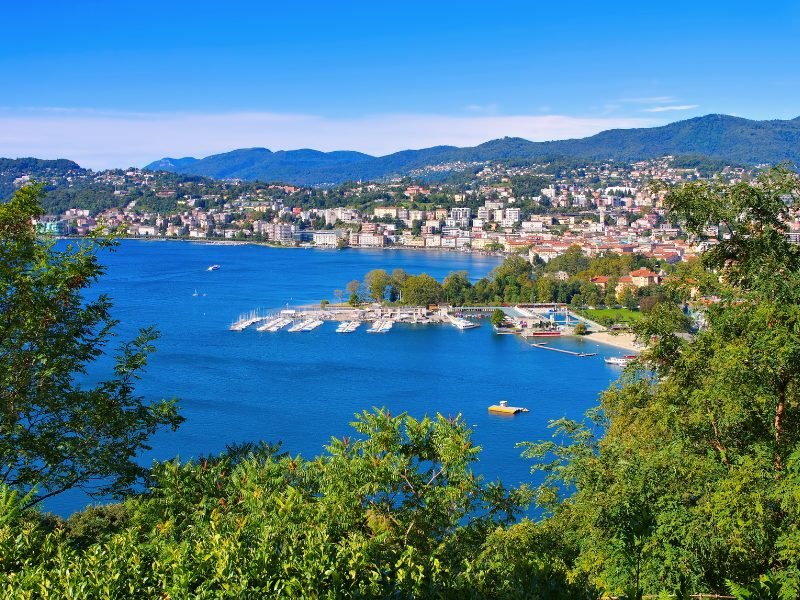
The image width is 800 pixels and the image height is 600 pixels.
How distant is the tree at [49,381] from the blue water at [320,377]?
2.65m

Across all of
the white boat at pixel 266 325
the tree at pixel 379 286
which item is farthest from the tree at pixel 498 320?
the white boat at pixel 266 325

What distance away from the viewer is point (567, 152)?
9288cm

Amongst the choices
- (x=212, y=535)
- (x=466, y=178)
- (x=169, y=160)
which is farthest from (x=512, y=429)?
(x=169, y=160)

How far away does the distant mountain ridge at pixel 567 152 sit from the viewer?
270 feet

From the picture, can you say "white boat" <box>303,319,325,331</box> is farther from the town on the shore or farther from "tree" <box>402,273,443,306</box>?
the town on the shore

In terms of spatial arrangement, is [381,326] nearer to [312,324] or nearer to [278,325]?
[312,324]

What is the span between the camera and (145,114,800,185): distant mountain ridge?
8231cm

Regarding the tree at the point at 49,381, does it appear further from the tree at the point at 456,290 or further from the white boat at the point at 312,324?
the tree at the point at 456,290

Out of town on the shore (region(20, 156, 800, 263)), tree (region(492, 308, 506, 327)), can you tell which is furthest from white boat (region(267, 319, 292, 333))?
town on the shore (region(20, 156, 800, 263))

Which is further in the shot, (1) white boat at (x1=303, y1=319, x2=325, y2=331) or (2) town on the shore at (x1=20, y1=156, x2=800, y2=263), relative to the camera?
(2) town on the shore at (x1=20, y1=156, x2=800, y2=263)

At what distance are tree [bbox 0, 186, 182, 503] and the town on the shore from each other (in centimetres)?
2464

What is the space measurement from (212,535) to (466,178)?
2669 inches

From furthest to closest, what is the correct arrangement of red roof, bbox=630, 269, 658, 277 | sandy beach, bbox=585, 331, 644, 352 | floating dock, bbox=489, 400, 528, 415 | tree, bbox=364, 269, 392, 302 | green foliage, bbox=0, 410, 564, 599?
red roof, bbox=630, 269, 658, 277
tree, bbox=364, 269, 392, 302
sandy beach, bbox=585, 331, 644, 352
floating dock, bbox=489, 400, 528, 415
green foliage, bbox=0, 410, 564, 599

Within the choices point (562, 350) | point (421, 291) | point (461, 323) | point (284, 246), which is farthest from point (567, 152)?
point (562, 350)
